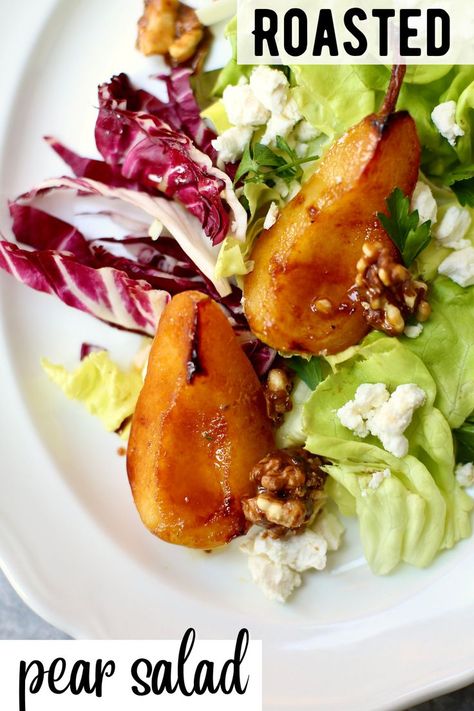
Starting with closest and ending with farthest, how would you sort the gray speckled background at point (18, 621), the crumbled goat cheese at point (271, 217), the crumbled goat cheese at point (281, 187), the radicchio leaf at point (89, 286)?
the crumbled goat cheese at point (271, 217) < the crumbled goat cheese at point (281, 187) < the radicchio leaf at point (89, 286) < the gray speckled background at point (18, 621)

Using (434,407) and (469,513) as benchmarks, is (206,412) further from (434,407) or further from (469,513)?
(469,513)

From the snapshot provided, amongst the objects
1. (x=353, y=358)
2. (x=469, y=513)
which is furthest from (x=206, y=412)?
(x=469, y=513)

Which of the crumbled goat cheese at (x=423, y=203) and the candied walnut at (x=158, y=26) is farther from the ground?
the candied walnut at (x=158, y=26)

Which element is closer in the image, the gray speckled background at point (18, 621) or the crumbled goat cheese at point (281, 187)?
the crumbled goat cheese at point (281, 187)

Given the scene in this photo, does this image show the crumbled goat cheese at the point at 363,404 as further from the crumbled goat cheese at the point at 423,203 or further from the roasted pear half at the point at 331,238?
the crumbled goat cheese at the point at 423,203

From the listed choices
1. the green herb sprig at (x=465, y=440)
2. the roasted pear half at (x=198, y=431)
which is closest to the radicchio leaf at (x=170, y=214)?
the roasted pear half at (x=198, y=431)

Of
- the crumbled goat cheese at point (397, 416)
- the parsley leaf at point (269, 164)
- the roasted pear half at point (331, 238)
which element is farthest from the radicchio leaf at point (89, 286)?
the crumbled goat cheese at point (397, 416)

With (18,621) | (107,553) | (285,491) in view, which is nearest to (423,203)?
(285,491)

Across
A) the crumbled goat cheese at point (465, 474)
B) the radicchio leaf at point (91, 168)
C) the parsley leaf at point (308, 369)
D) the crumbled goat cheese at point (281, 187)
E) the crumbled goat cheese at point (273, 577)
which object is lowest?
the crumbled goat cheese at point (273, 577)

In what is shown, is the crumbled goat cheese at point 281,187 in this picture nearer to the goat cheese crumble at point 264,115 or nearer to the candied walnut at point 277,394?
the goat cheese crumble at point 264,115

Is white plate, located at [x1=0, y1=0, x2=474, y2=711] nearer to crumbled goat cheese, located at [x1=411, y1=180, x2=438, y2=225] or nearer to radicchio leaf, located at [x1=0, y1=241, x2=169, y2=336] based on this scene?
radicchio leaf, located at [x1=0, y1=241, x2=169, y2=336]

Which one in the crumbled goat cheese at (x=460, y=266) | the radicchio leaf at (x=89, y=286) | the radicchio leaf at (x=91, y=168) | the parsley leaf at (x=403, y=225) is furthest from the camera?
the radicchio leaf at (x=91, y=168)
